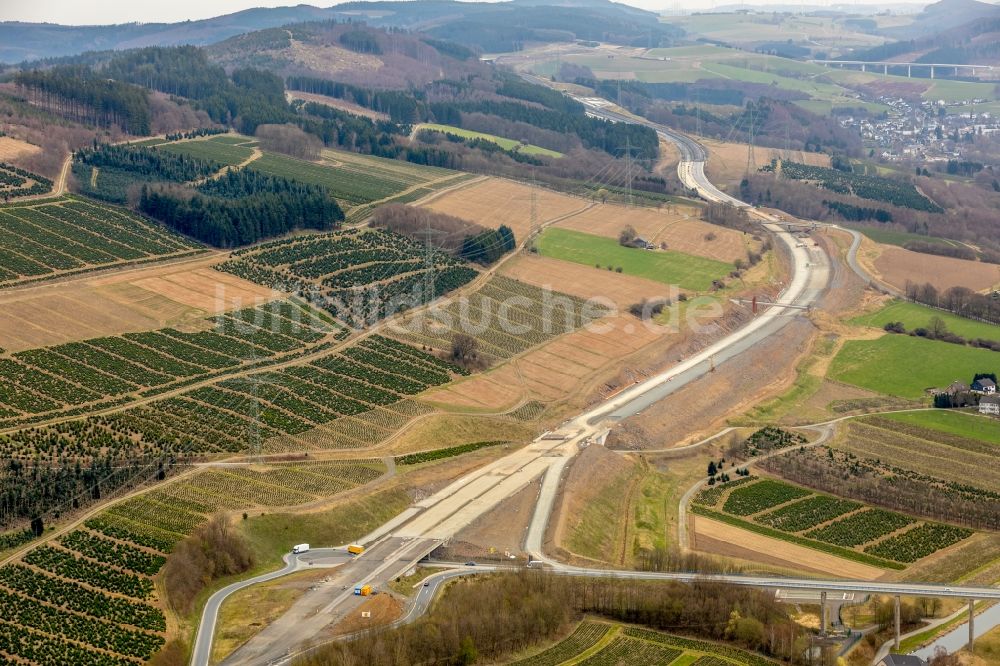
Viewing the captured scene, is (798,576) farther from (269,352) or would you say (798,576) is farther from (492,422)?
(269,352)

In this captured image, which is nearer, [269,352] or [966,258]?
[269,352]

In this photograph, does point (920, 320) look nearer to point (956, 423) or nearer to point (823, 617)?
point (956, 423)

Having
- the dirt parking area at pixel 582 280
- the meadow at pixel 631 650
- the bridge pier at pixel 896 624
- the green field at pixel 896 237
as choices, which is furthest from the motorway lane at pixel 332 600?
the green field at pixel 896 237

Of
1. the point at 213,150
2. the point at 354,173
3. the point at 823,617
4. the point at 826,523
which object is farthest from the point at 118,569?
the point at 213,150

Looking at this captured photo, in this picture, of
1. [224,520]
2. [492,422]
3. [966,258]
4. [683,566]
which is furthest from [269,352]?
[966,258]

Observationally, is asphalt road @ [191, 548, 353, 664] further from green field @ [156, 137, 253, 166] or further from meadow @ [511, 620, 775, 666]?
green field @ [156, 137, 253, 166]
